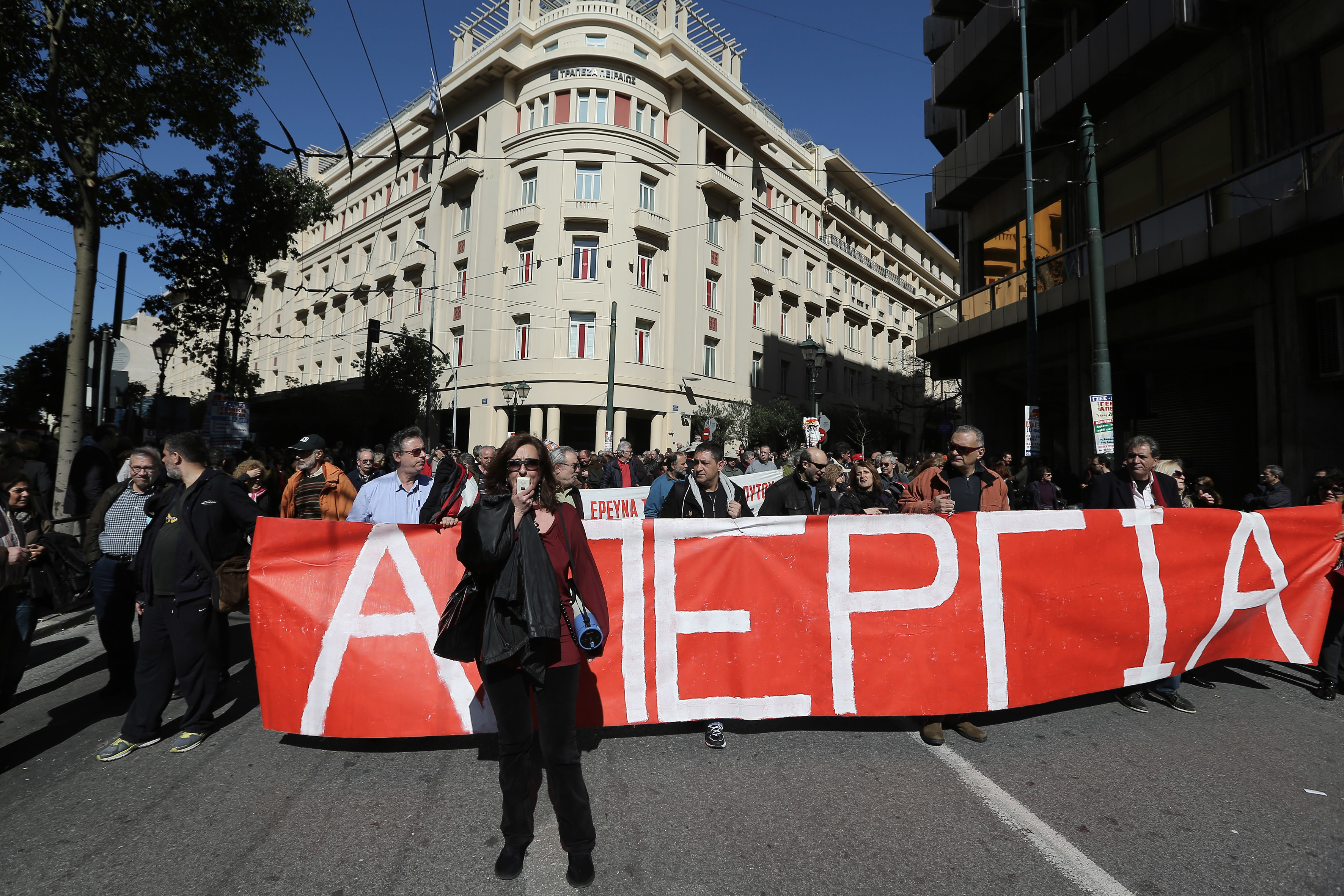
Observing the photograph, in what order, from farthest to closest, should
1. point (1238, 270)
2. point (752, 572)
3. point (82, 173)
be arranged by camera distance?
point (1238, 270) < point (82, 173) < point (752, 572)

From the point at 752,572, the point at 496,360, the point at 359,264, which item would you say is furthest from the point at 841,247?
the point at 752,572

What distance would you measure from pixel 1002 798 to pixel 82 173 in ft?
41.2

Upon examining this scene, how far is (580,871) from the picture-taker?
2619 millimetres

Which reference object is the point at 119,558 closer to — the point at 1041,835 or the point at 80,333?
the point at 1041,835

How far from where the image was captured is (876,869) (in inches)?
106

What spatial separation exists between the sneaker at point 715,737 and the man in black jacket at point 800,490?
1591 mm

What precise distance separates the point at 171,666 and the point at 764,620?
3.48m

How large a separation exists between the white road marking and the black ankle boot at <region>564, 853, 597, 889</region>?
6.11 ft

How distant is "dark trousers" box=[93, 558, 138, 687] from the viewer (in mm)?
4653

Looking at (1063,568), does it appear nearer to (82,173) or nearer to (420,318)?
(82,173)

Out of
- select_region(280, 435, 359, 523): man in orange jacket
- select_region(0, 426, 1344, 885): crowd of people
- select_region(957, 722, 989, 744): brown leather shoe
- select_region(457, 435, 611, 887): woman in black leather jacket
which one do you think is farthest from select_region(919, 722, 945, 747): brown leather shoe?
select_region(280, 435, 359, 523): man in orange jacket

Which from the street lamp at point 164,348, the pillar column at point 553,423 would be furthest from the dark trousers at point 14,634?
the pillar column at point 553,423

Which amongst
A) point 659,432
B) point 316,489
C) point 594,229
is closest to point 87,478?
point 316,489

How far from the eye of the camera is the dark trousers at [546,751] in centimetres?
266
